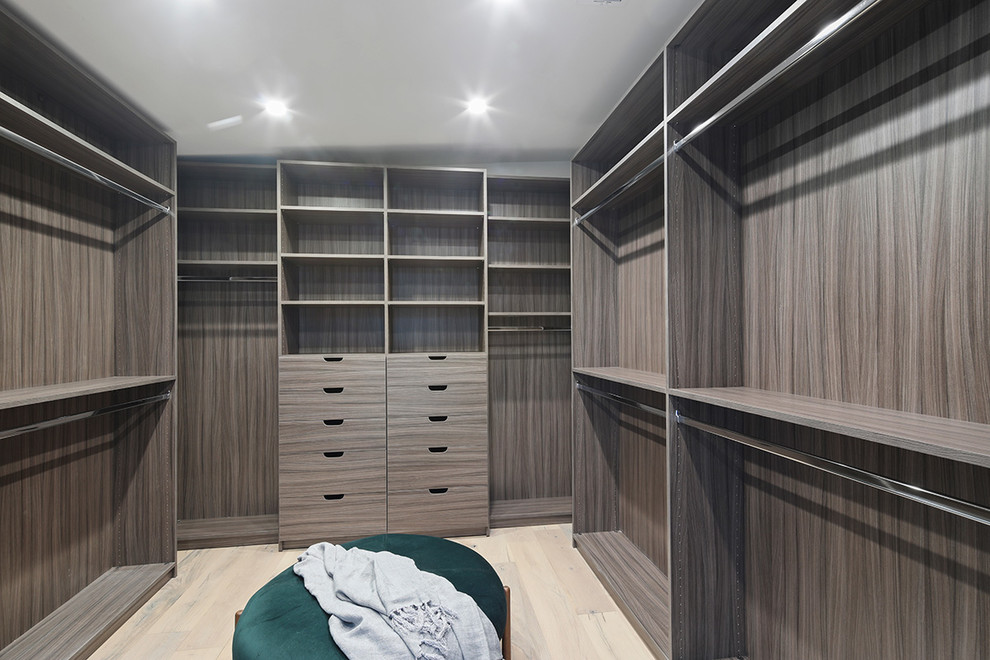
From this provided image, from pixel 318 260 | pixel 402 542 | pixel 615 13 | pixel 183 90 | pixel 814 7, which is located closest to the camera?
pixel 814 7

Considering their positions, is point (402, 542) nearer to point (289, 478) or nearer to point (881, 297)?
point (289, 478)

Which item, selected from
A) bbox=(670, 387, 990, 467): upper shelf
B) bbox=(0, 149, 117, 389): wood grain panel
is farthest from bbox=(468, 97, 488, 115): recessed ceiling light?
bbox=(0, 149, 117, 389): wood grain panel

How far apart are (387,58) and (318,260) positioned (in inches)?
51.7

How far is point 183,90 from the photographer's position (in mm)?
2043

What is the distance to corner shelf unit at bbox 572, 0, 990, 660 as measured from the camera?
3.30ft

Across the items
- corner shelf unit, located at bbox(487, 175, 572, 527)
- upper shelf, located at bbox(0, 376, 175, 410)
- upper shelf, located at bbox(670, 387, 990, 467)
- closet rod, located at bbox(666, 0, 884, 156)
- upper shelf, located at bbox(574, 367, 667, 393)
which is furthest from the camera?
corner shelf unit, located at bbox(487, 175, 572, 527)

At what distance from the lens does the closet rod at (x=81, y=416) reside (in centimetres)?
154

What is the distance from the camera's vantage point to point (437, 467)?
106 inches

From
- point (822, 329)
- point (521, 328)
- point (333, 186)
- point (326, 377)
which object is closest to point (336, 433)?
point (326, 377)

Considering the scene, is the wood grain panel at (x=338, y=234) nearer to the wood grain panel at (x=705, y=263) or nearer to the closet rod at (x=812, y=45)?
the wood grain panel at (x=705, y=263)

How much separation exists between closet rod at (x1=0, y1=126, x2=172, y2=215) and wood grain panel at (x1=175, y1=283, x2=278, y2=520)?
2.32ft

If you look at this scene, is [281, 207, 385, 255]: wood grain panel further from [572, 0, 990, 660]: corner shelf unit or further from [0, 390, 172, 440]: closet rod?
[572, 0, 990, 660]: corner shelf unit

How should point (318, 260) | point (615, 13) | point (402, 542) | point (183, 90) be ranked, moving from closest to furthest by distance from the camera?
point (615, 13), point (402, 542), point (183, 90), point (318, 260)

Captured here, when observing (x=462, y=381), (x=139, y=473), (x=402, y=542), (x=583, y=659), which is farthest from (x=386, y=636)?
(x=139, y=473)
